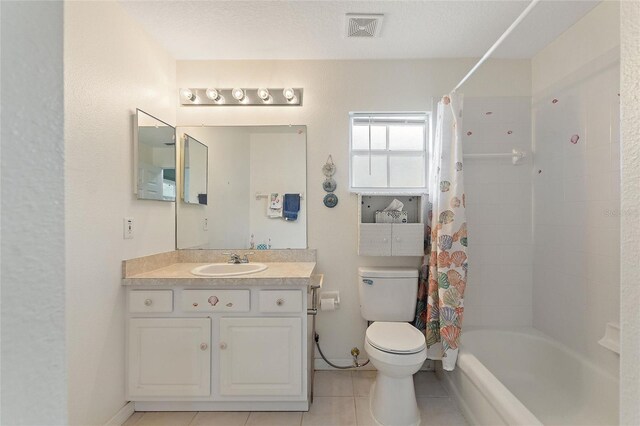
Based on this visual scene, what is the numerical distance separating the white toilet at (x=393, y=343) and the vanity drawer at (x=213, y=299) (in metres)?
0.79

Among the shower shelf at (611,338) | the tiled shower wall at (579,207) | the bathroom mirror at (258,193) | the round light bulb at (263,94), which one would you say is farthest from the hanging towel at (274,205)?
the shower shelf at (611,338)

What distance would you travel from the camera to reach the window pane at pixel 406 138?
7.60 feet

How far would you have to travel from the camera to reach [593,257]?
1655mm

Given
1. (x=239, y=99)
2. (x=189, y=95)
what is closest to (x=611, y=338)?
(x=239, y=99)

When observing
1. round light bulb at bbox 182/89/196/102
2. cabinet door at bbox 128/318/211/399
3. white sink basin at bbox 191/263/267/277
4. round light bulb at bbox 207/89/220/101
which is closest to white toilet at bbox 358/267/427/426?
white sink basin at bbox 191/263/267/277

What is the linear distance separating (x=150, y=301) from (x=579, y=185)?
272 centimetres

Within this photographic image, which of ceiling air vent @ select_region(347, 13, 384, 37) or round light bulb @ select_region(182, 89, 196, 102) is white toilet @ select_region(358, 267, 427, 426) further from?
round light bulb @ select_region(182, 89, 196, 102)

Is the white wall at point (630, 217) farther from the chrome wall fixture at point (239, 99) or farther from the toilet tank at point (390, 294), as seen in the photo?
the chrome wall fixture at point (239, 99)

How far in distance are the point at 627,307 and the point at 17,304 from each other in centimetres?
95

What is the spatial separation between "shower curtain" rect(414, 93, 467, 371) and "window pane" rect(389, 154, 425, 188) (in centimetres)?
32

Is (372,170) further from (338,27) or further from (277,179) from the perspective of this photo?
(338,27)

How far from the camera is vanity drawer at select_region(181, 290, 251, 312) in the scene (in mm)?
1667

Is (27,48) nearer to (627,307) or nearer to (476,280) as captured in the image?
(627,307)

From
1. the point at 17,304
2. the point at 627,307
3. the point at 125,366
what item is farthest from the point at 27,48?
the point at 125,366
